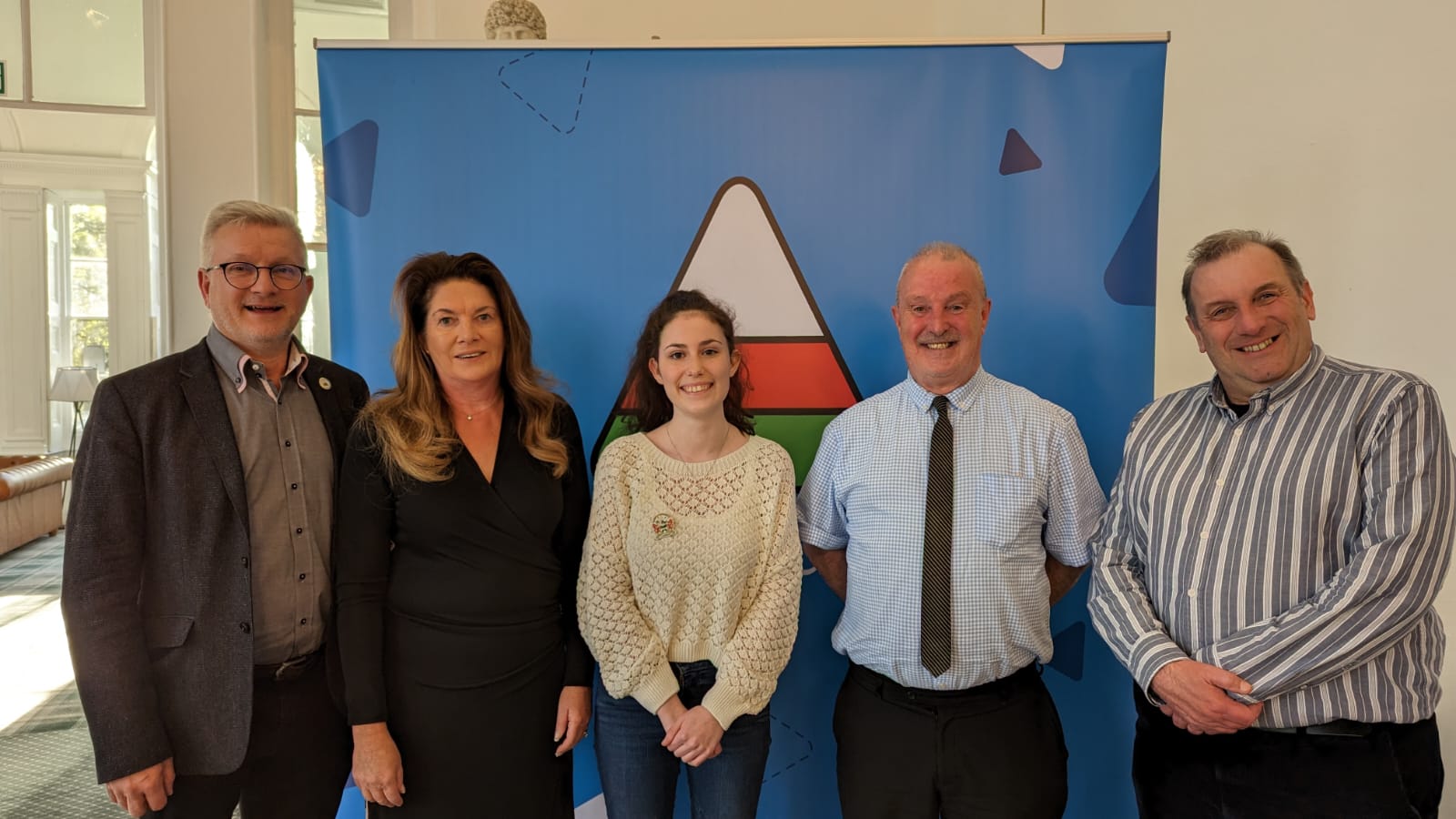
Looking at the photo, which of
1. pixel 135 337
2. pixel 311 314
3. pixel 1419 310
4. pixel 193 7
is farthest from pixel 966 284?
pixel 135 337

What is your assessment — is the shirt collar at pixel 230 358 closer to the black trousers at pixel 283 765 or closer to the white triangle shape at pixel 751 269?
the black trousers at pixel 283 765

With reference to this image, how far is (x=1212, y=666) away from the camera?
1.47m

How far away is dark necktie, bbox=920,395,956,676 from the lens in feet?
5.65

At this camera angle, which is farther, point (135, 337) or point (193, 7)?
point (135, 337)

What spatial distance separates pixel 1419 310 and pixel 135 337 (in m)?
6.71

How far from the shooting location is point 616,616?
166 centimetres

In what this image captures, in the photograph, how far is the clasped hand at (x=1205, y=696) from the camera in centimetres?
143

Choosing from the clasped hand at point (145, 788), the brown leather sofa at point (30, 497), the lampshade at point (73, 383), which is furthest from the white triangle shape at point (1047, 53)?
the lampshade at point (73, 383)

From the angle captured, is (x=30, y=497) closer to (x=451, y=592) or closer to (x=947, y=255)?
(x=451, y=592)

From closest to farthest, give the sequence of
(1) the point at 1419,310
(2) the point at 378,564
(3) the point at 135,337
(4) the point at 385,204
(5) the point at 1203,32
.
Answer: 1. (2) the point at 378,564
2. (1) the point at 1419,310
3. (4) the point at 385,204
4. (5) the point at 1203,32
5. (3) the point at 135,337

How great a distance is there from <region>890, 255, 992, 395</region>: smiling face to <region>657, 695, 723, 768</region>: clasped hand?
0.91 m

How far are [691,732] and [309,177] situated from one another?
8.69 feet

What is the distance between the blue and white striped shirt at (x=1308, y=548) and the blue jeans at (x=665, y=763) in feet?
2.69

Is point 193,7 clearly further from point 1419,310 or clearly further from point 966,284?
point 1419,310
